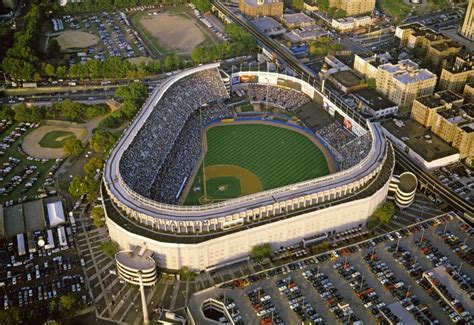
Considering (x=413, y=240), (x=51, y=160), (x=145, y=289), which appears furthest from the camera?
(x=51, y=160)

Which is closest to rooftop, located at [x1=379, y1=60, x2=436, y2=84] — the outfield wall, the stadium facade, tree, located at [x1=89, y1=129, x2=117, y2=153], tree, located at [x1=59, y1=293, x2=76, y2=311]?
the outfield wall

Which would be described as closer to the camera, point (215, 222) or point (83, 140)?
point (215, 222)

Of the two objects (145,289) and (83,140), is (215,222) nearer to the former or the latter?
(145,289)

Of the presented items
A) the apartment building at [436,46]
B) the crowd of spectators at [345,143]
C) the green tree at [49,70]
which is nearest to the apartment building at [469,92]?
the apartment building at [436,46]

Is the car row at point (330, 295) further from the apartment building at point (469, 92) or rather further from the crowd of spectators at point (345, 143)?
the apartment building at point (469, 92)

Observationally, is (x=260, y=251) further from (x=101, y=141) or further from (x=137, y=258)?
(x=101, y=141)

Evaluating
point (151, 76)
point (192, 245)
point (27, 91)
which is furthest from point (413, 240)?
point (27, 91)

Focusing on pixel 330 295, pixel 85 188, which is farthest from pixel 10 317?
pixel 330 295
